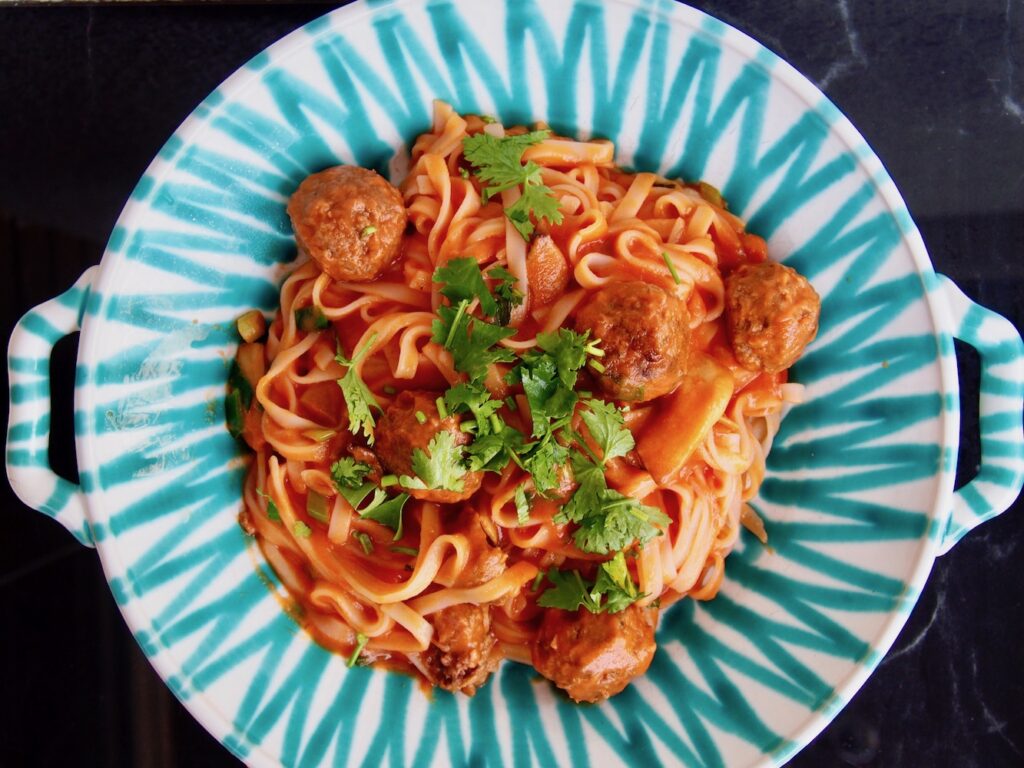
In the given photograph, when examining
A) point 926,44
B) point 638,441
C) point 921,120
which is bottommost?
point 638,441

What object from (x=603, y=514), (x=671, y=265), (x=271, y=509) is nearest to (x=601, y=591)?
(x=603, y=514)

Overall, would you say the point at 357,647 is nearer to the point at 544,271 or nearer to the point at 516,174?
the point at 544,271

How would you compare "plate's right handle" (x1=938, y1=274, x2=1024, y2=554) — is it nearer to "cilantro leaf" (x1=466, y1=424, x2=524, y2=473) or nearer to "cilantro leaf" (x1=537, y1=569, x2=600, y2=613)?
"cilantro leaf" (x1=537, y1=569, x2=600, y2=613)

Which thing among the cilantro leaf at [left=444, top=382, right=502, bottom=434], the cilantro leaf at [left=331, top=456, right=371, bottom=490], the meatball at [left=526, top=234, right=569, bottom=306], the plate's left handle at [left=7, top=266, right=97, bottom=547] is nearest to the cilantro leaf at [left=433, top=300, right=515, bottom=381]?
the cilantro leaf at [left=444, top=382, right=502, bottom=434]

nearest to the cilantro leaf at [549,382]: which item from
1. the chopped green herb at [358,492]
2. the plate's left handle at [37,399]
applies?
the chopped green herb at [358,492]

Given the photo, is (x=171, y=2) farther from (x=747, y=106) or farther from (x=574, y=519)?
(x=574, y=519)

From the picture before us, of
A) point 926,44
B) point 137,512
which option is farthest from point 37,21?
point 926,44

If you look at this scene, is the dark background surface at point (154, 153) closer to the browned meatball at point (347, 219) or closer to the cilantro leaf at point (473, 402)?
the browned meatball at point (347, 219)

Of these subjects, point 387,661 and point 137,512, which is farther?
point 387,661
